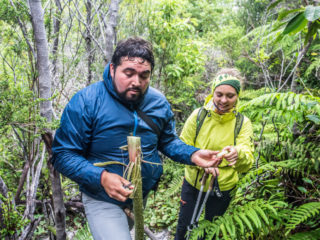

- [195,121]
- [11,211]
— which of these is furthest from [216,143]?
[11,211]

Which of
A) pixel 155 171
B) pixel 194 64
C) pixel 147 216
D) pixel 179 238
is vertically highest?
pixel 194 64

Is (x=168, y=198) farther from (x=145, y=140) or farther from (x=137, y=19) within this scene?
(x=137, y=19)

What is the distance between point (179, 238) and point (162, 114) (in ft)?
5.61

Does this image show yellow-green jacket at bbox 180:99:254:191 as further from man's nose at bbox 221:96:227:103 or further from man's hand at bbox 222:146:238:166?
man's hand at bbox 222:146:238:166

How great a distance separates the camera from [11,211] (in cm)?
218

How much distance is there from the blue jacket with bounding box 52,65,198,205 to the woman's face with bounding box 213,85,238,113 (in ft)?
2.59

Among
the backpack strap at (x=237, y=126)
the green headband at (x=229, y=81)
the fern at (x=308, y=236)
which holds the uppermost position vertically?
the green headband at (x=229, y=81)

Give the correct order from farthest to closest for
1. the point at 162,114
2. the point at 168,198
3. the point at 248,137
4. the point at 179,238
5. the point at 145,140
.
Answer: the point at 168,198 → the point at 179,238 → the point at 248,137 → the point at 162,114 → the point at 145,140

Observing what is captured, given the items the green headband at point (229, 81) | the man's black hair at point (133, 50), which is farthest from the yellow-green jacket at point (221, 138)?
the man's black hair at point (133, 50)

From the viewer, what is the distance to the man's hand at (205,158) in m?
2.06

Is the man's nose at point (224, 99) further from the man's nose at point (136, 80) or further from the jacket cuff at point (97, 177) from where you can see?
the jacket cuff at point (97, 177)

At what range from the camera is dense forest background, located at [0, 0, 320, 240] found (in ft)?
6.47

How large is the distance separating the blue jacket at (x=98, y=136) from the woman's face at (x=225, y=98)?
0.79 meters

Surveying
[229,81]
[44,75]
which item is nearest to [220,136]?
[229,81]
